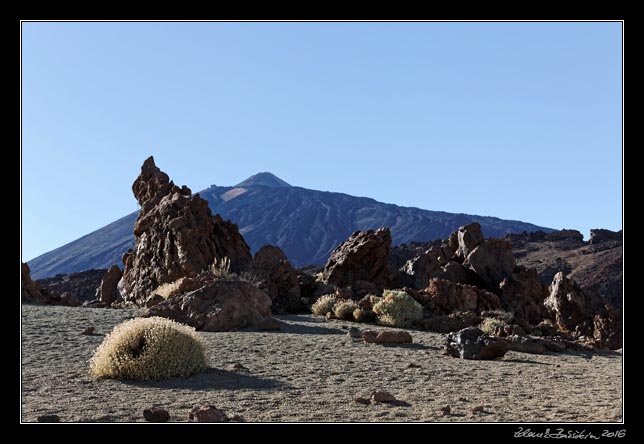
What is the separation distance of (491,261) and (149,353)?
19.6 meters

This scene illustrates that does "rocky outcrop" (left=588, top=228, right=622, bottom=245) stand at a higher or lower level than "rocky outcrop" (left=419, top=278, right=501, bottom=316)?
higher

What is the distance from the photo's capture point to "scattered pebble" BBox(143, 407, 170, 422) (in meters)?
6.66

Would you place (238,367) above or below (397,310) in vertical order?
below

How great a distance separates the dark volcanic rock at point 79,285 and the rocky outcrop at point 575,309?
40009mm

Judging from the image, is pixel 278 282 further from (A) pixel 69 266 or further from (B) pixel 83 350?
(A) pixel 69 266

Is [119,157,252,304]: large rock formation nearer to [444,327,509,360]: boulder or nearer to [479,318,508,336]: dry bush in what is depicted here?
[479,318,508,336]: dry bush

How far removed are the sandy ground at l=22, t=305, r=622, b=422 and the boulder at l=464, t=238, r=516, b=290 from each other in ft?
38.9

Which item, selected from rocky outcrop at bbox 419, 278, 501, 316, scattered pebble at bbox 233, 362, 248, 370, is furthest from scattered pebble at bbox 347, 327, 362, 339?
rocky outcrop at bbox 419, 278, 501, 316

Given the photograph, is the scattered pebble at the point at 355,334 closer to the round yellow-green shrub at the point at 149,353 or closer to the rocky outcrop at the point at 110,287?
the round yellow-green shrub at the point at 149,353

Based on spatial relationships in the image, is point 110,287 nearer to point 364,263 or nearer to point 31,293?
point 31,293

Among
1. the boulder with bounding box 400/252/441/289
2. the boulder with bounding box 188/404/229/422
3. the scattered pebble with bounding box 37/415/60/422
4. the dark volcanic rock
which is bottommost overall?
the dark volcanic rock

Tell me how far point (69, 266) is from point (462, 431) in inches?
7112

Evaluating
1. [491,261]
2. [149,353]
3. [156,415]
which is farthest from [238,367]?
[491,261]

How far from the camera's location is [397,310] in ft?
57.3
